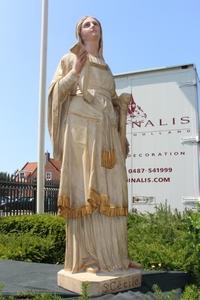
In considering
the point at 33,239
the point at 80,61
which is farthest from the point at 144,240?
the point at 80,61

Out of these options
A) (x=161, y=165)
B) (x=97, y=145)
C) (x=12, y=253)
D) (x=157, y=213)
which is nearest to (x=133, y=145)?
(x=161, y=165)

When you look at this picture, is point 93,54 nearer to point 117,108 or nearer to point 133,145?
point 117,108

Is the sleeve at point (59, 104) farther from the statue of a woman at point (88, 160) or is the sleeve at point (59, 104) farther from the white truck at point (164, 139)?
the white truck at point (164, 139)

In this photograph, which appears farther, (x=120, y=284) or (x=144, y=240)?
(x=144, y=240)

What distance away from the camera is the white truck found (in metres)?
7.57

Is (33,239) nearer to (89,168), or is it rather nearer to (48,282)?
(48,282)

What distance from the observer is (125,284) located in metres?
3.84

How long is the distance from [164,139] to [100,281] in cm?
457

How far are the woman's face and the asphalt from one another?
7.82 ft

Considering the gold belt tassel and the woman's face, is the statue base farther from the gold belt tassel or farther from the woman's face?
the woman's face

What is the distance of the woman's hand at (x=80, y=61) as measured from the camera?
4.00 meters

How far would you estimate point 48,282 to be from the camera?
3934mm

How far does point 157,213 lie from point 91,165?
146 inches

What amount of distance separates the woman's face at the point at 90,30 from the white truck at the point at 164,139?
12.3ft
